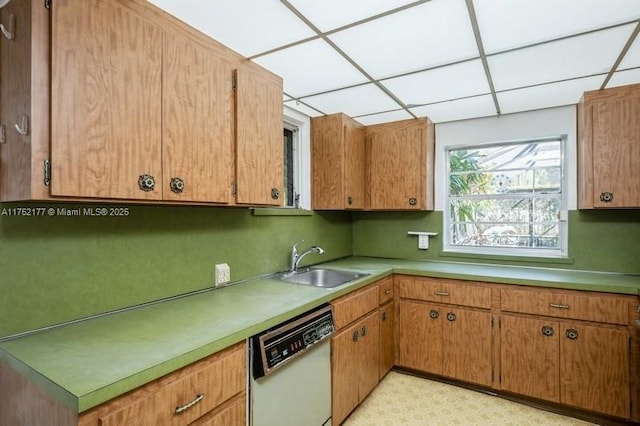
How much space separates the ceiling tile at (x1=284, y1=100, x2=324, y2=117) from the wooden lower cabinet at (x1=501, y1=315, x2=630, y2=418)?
2.15 meters

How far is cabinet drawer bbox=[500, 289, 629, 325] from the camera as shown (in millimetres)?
2082

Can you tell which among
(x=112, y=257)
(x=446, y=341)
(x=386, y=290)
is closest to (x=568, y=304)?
(x=446, y=341)

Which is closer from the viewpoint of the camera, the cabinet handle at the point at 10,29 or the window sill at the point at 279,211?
the cabinet handle at the point at 10,29

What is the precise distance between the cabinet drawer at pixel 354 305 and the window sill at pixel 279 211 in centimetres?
83

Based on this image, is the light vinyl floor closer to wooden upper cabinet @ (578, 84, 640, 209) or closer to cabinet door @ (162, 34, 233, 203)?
wooden upper cabinet @ (578, 84, 640, 209)

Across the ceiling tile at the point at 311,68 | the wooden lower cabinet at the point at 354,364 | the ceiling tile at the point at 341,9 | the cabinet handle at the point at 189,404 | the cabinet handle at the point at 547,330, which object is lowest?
the wooden lower cabinet at the point at 354,364

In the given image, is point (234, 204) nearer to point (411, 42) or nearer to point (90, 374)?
point (90, 374)

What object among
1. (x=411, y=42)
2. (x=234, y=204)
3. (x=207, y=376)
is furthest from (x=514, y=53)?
(x=207, y=376)

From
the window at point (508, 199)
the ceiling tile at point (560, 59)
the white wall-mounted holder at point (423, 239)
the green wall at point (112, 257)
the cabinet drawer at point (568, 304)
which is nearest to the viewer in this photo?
the green wall at point (112, 257)

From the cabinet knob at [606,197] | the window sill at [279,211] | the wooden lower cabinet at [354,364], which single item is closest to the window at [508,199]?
the cabinet knob at [606,197]

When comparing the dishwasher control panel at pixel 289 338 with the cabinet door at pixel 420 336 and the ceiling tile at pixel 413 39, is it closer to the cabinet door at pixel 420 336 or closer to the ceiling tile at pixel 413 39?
the cabinet door at pixel 420 336

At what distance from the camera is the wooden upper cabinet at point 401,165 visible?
9.87ft

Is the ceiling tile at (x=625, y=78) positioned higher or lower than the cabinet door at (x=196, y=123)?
higher

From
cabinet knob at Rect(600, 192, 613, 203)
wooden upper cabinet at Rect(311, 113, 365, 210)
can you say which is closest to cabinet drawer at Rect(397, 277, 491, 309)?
wooden upper cabinet at Rect(311, 113, 365, 210)
